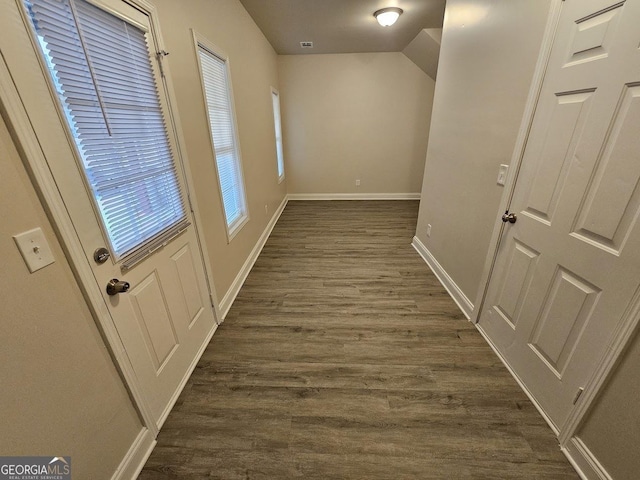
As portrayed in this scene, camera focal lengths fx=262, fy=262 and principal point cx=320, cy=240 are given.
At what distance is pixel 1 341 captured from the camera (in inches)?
27.9

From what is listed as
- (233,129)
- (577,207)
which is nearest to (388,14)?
(233,129)

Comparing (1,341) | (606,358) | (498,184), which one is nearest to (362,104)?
(498,184)

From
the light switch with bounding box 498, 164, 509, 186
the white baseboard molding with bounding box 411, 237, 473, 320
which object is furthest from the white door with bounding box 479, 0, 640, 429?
the white baseboard molding with bounding box 411, 237, 473, 320

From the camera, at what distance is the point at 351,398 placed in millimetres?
1499

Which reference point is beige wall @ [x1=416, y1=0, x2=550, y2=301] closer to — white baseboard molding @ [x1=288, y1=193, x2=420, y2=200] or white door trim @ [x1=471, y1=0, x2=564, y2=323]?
white door trim @ [x1=471, y1=0, x2=564, y2=323]

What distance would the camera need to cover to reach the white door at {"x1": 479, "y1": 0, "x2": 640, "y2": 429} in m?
1.01

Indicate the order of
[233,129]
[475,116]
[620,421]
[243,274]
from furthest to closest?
[243,274]
[233,129]
[475,116]
[620,421]

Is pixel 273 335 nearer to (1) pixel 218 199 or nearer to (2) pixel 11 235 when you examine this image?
(1) pixel 218 199

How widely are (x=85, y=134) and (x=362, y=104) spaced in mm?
4690

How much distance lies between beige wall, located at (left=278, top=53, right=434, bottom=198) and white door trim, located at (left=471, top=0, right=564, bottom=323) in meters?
3.75
